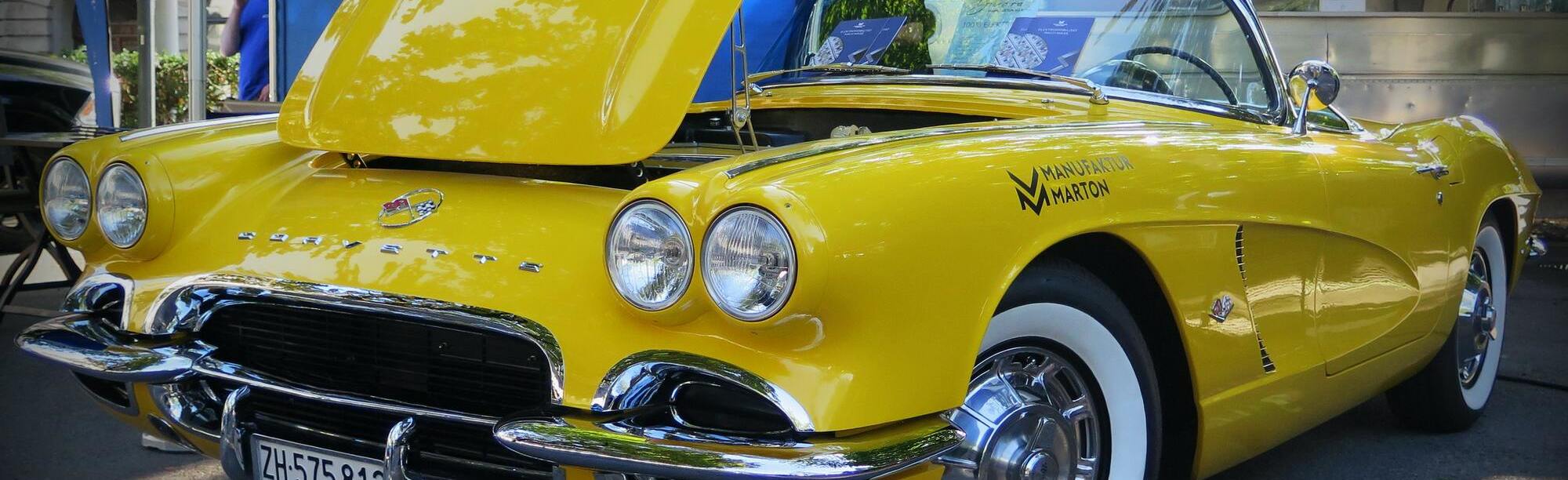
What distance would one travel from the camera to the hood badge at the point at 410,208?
211 cm

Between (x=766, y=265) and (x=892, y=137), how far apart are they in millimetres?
465

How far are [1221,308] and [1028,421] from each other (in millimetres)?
533

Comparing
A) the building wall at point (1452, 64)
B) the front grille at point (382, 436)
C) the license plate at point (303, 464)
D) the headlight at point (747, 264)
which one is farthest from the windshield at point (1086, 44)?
the building wall at point (1452, 64)

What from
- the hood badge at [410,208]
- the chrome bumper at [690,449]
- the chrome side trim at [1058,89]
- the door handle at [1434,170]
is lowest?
the chrome bumper at [690,449]

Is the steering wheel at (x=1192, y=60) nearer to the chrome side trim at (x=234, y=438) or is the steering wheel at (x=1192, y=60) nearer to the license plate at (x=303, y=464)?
the license plate at (x=303, y=464)

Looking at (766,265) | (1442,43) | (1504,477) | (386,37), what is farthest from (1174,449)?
(1442,43)

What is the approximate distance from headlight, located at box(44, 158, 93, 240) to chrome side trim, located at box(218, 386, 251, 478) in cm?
54

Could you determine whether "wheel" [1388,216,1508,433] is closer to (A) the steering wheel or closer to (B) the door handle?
(B) the door handle

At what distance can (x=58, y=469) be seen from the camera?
10.4ft

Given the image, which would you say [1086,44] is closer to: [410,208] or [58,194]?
[410,208]

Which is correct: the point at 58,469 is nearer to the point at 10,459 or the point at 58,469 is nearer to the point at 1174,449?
the point at 10,459

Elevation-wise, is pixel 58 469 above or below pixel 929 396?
below

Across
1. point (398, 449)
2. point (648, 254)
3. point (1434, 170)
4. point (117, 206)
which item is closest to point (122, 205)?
point (117, 206)

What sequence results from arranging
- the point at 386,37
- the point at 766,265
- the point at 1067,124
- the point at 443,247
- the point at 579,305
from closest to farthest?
the point at 766,265, the point at 579,305, the point at 443,247, the point at 1067,124, the point at 386,37
